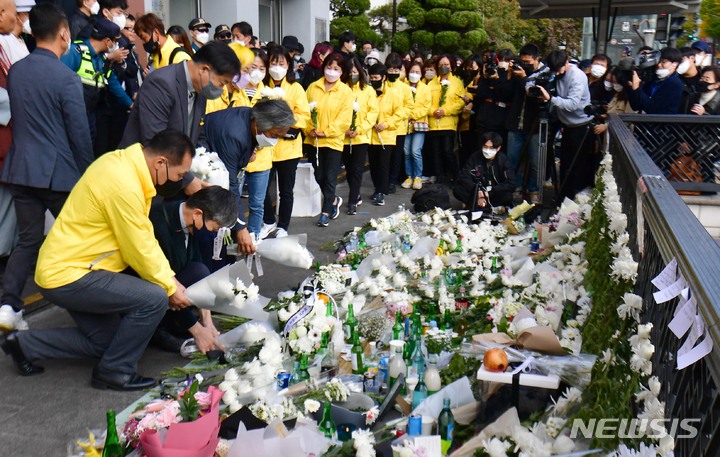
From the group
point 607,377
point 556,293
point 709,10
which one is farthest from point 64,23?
point 709,10

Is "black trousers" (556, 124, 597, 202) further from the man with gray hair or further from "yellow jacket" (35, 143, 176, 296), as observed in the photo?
"yellow jacket" (35, 143, 176, 296)

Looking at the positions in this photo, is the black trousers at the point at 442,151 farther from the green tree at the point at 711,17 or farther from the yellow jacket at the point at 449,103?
the green tree at the point at 711,17

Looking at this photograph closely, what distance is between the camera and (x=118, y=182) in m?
4.25

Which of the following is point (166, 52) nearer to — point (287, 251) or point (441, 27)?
point (287, 251)

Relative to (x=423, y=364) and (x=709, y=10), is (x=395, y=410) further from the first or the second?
(x=709, y=10)

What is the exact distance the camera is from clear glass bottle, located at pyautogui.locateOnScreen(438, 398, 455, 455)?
364 centimetres

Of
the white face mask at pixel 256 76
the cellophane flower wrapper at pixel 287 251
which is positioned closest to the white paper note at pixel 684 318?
the cellophane flower wrapper at pixel 287 251

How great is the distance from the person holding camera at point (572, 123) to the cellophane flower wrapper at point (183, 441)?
25.1 feet

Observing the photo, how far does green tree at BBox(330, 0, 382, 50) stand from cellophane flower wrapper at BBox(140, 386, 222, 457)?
19310mm

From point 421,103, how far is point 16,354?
7.70m

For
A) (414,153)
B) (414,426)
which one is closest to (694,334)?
(414,426)

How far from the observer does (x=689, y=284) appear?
2.58m

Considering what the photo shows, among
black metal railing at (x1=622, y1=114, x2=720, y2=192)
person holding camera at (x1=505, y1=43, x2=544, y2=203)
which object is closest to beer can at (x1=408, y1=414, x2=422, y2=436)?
black metal railing at (x1=622, y1=114, x2=720, y2=192)

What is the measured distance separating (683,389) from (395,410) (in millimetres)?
1789
